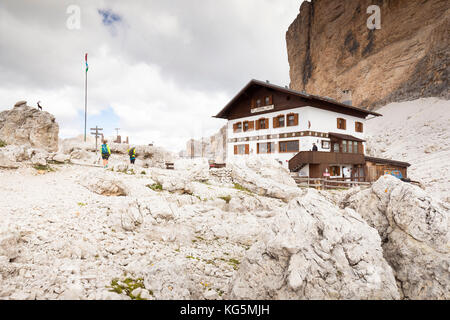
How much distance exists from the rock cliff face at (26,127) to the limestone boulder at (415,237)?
73.4 ft

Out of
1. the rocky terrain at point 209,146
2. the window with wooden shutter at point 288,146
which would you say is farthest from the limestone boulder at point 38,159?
the rocky terrain at point 209,146

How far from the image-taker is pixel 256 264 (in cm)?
579

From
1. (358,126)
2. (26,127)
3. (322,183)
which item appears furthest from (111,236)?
(358,126)

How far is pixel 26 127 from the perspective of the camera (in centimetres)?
1777

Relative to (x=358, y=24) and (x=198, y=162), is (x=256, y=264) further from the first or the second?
(x=358, y=24)

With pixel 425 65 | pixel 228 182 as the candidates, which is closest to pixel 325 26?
pixel 425 65

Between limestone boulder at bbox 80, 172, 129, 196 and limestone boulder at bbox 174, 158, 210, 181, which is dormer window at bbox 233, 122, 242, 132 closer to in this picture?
limestone boulder at bbox 174, 158, 210, 181

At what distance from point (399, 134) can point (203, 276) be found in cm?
4788

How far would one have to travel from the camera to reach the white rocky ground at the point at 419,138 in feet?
90.3

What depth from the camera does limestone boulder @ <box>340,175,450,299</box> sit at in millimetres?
5222

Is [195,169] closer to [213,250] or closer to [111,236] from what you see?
[213,250]

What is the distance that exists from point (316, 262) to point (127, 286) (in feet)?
14.6
